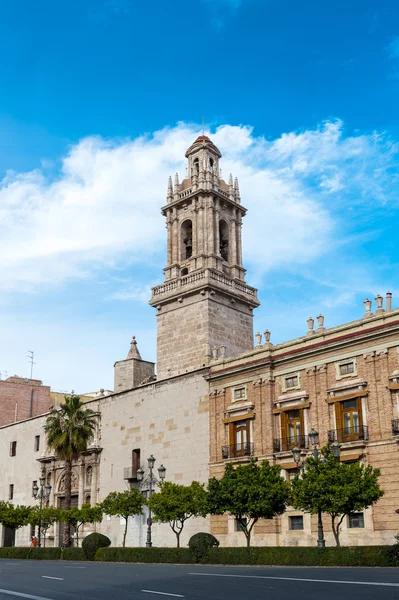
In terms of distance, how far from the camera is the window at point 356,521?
35000 mm

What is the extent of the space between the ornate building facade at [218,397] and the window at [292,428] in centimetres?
6

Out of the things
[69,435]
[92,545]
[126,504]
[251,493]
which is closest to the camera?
[251,493]

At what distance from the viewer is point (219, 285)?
50.7m

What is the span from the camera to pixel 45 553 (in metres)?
41.6

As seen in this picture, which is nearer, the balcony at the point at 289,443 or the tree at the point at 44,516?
the balcony at the point at 289,443

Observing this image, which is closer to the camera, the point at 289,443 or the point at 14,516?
the point at 289,443

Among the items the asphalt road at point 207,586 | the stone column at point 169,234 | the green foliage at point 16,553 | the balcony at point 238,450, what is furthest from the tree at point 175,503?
the stone column at point 169,234

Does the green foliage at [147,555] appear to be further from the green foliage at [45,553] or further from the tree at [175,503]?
the green foliage at [45,553]

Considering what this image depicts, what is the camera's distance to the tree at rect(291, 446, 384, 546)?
95.3ft

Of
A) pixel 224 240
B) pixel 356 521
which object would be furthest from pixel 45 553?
pixel 224 240

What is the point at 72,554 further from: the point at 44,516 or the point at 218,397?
the point at 218,397

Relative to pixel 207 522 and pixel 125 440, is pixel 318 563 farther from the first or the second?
pixel 125 440

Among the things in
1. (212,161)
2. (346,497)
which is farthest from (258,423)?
(212,161)

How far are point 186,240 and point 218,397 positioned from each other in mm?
15964
